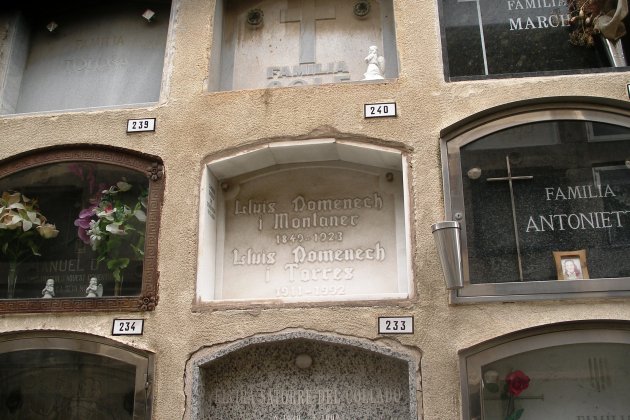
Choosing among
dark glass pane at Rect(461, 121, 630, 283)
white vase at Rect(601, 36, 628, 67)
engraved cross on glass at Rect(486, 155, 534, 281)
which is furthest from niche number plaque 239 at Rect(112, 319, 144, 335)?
white vase at Rect(601, 36, 628, 67)

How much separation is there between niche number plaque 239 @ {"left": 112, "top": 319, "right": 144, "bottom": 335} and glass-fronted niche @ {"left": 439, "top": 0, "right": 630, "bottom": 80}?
2986mm

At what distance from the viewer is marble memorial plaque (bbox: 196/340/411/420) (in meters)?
4.64

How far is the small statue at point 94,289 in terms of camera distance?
508cm

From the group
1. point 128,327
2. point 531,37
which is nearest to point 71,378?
point 128,327

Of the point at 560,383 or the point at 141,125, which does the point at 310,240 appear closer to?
the point at 141,125

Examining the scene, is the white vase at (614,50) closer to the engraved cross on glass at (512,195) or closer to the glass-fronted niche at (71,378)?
the engraved cross on glass at (512,195)

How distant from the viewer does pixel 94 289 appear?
5.09m

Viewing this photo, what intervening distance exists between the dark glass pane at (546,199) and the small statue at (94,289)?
2733 mm

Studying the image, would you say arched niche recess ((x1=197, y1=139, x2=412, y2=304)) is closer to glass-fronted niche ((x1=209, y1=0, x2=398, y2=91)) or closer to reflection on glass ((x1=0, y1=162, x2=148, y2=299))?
reflection on glass ((x1=0, y1=162, x2=148, y2=299))

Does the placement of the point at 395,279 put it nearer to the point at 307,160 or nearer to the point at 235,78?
the point at 307,160

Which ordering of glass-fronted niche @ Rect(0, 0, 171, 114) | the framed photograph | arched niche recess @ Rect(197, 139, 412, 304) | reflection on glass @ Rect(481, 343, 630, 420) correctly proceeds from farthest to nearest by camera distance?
1. glass-fronted niche @ Rect(0, 0, 171, 114)
2. arched niche recess @ Rect(197, 139, 412, 304)
3. the framed photograph
4. reflection on glass @ Rect(481, 343, 630, 420)

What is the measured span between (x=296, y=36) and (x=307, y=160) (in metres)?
1.27

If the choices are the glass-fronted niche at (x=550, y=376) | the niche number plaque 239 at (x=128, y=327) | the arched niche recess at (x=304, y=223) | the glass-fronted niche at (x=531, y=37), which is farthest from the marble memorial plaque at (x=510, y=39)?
the niche number plaque 239 at (x=128, y=327)

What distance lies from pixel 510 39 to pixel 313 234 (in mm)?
2191
